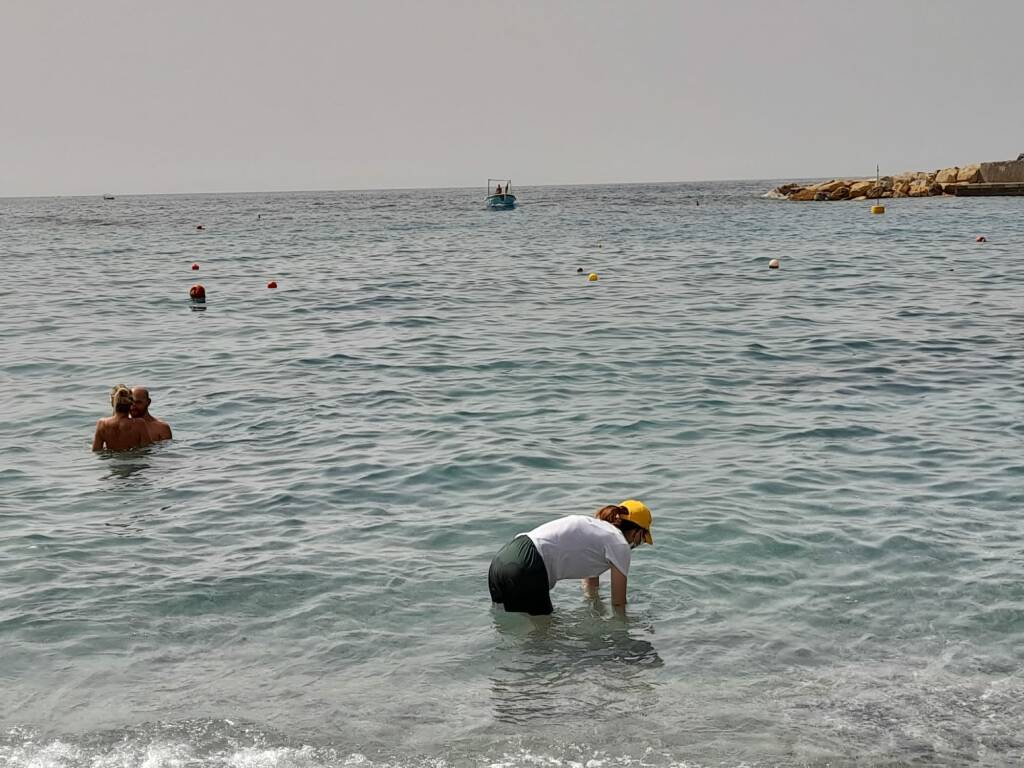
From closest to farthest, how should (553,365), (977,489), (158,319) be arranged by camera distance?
(977,489) < (553,365) < (158,319)

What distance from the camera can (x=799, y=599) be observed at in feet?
33.3

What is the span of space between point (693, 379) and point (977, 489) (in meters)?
7.32

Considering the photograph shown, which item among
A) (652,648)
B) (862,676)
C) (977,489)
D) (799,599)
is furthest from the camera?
(977,489)

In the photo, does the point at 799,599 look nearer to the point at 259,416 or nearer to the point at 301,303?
the point at 259,416

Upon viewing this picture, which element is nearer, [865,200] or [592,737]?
[592,737]

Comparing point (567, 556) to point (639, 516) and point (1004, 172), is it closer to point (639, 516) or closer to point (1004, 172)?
point (639, 516)

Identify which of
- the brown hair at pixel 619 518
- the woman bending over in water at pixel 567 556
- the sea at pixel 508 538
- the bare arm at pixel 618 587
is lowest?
the sea at pixel 508 538

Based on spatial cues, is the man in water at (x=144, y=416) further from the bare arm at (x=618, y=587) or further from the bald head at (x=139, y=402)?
the bare arm at (x=618, y=587)

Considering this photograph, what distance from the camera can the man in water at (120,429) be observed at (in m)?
15.4

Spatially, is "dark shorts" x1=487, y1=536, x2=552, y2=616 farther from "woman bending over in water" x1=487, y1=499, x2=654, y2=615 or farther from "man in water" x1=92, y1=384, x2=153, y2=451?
"man in water" x1=92, y1=384, x2=153, y2=451

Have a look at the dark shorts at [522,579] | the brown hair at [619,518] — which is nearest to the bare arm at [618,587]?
the brown hair at [619,518]

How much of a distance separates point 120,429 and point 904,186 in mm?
104956

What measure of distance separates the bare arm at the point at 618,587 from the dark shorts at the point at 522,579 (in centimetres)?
55

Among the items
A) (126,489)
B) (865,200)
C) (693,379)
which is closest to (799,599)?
(126,489)
